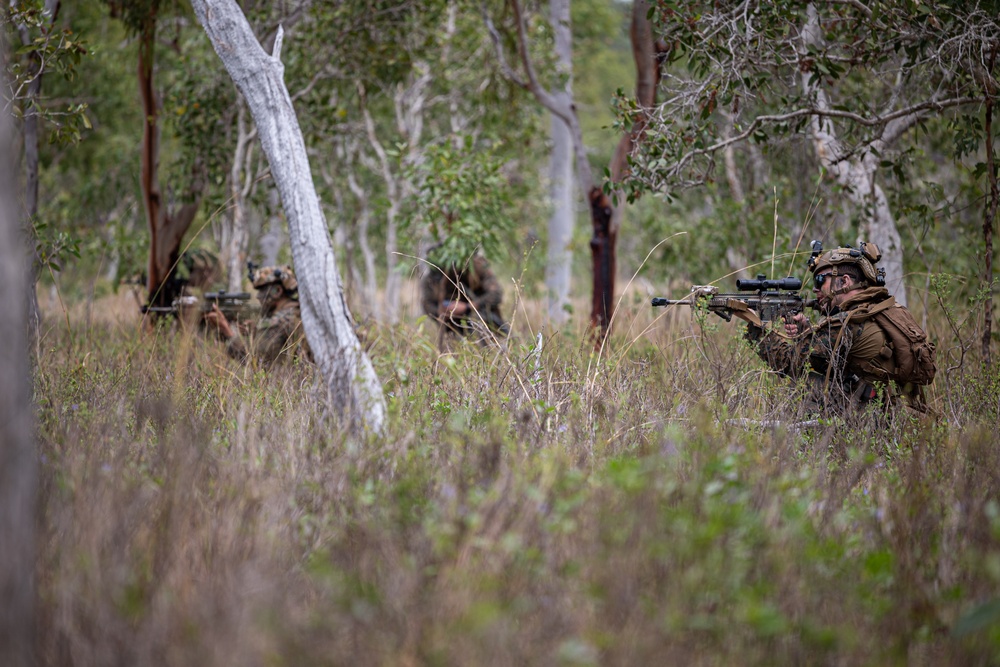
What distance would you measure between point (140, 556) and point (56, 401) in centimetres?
194

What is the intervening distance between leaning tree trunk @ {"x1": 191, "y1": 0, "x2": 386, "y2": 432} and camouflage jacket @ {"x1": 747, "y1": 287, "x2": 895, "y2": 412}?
2276mm

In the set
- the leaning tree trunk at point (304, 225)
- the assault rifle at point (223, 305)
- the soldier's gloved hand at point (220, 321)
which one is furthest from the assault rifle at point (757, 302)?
the assault rifle at point (223, 305)

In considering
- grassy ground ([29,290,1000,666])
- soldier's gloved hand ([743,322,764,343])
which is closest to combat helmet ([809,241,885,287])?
soldier's gloved hand ([743,322,764,343])

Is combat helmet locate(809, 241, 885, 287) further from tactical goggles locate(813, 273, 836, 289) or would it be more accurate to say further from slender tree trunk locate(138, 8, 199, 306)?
slender tree trunk locate(138, 8, 199, 306)

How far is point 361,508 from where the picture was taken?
9.70ft

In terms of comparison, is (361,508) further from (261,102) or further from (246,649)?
(261,102)

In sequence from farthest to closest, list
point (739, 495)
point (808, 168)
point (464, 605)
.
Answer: point (808, 168) < point (739, 495) < point (464, 605)

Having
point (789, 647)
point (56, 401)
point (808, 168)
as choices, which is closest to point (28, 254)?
point (56, 401)

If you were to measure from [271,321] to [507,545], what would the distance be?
4208 mm

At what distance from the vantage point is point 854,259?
4.59m

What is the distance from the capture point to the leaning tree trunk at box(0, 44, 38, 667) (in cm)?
204

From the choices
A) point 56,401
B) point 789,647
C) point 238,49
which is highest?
point 238,49

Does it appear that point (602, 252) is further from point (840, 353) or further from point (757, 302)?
point (840, 353)

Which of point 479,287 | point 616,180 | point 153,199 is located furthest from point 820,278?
point 153,199
